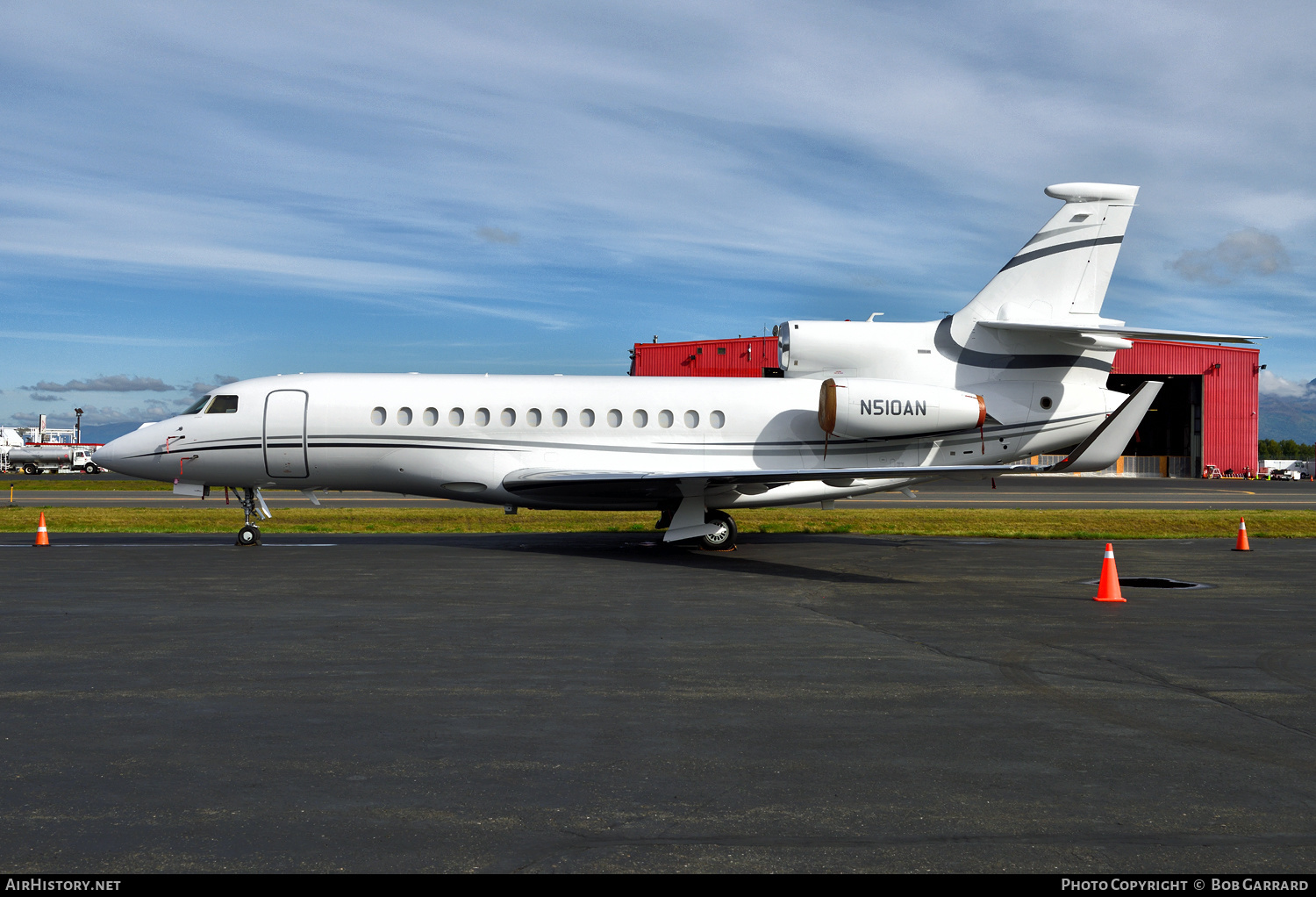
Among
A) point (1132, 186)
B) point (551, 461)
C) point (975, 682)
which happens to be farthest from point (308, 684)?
point (1132, 186)

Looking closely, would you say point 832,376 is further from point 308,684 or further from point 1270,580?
point 308,684

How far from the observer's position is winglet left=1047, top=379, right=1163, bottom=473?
1623 centimetres

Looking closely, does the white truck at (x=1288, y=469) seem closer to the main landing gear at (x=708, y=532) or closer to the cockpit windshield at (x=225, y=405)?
the main landing gear at (x=708, y=532)

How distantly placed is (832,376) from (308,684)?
13743 mm

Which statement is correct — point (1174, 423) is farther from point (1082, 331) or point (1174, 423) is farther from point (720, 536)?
point (720, 536)

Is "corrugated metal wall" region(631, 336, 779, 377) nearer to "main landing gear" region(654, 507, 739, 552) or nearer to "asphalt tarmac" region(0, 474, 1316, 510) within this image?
"asphalt tarmac" region(0, 474, 1316, 510)

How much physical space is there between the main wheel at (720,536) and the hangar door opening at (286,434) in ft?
25.8

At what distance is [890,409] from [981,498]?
24227 millimetres

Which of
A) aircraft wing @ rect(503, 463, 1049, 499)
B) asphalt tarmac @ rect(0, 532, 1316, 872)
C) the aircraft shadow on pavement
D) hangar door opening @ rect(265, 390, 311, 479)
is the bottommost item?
asphalt tarmac @ rect(0, 532, 1316, 872)

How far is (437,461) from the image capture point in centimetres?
1842

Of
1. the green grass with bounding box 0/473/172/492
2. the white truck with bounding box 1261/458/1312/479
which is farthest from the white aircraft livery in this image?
the white truck with bounding box 1261/458/1312/479

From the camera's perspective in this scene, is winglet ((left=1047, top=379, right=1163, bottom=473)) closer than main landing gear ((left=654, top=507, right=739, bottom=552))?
Yes

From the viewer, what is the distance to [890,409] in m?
18.2

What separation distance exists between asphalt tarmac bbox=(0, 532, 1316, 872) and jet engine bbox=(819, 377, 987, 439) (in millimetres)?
5495
